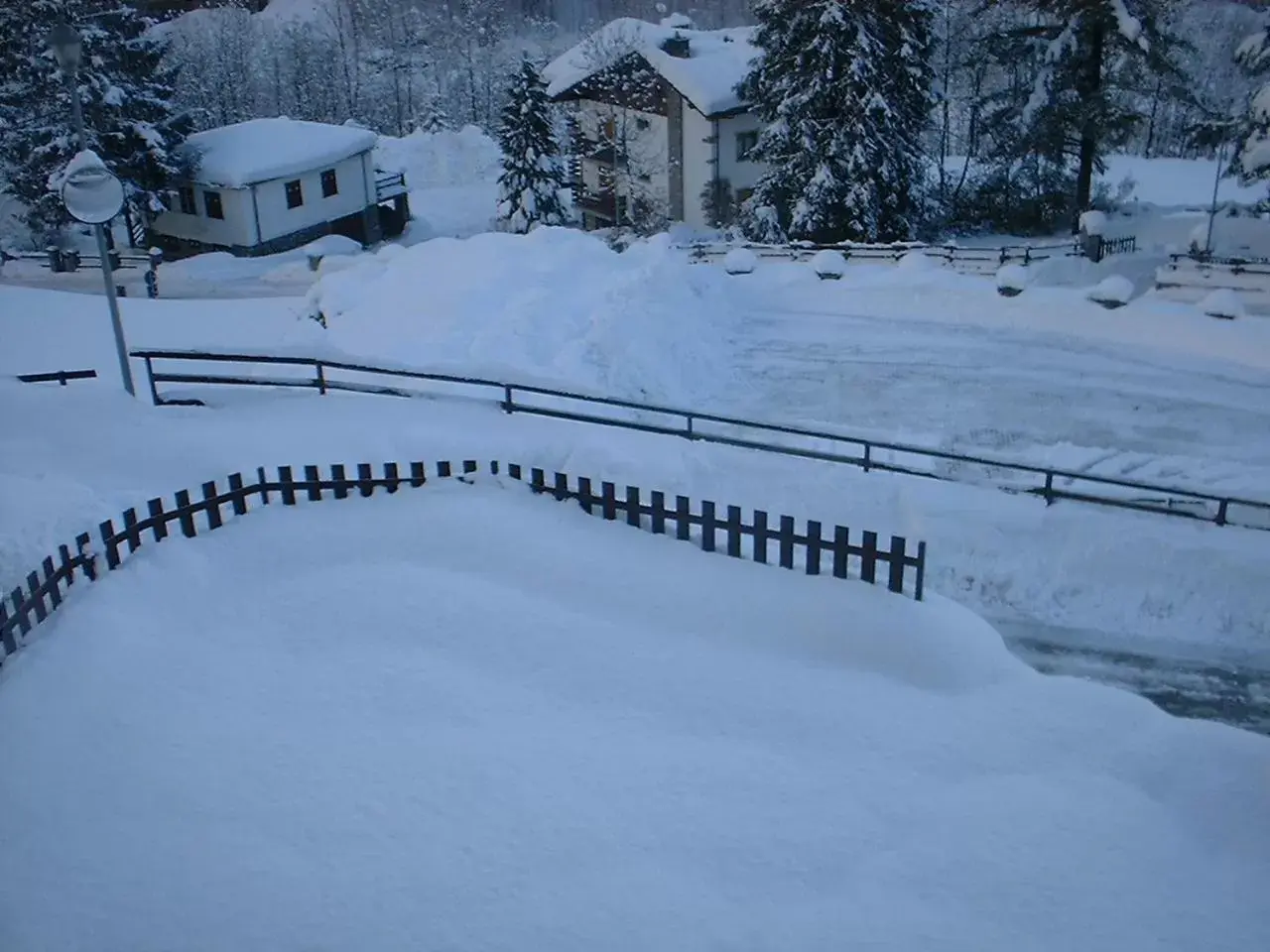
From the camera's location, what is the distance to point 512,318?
19859 mm

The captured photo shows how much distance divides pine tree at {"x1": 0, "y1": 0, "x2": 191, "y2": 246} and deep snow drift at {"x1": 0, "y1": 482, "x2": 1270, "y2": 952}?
1397 inches

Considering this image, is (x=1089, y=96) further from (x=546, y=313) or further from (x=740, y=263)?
(x=546, y=313)

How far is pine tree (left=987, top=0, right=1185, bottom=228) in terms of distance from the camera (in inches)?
Result: 1297

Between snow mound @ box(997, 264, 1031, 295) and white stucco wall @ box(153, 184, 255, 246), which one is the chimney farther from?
snow mound @ box(997, 264, 1031, 295)

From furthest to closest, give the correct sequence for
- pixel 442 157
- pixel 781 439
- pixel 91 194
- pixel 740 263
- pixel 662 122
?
pixel 442 157 → pixel 662 122 → pixel 740 263 → pixel 781 439 → pixel 91 194

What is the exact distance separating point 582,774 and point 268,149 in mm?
40391

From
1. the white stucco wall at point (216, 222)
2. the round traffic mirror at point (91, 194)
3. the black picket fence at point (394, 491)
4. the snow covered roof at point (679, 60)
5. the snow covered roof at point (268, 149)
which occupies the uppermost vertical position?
the snow covered roof at point (679, 60)

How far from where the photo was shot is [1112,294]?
74.3ft

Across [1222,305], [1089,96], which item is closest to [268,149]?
[1089,96]

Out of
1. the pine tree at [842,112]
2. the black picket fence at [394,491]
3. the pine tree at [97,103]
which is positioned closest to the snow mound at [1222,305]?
the pine tree at [842,112]

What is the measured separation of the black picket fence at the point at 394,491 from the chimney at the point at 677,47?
119 ft

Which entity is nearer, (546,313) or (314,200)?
(546,313)

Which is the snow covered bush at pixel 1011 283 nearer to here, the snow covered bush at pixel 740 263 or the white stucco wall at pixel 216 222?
the snow covered bush at pixel 740 263

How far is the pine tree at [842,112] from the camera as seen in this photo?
33.0 m
